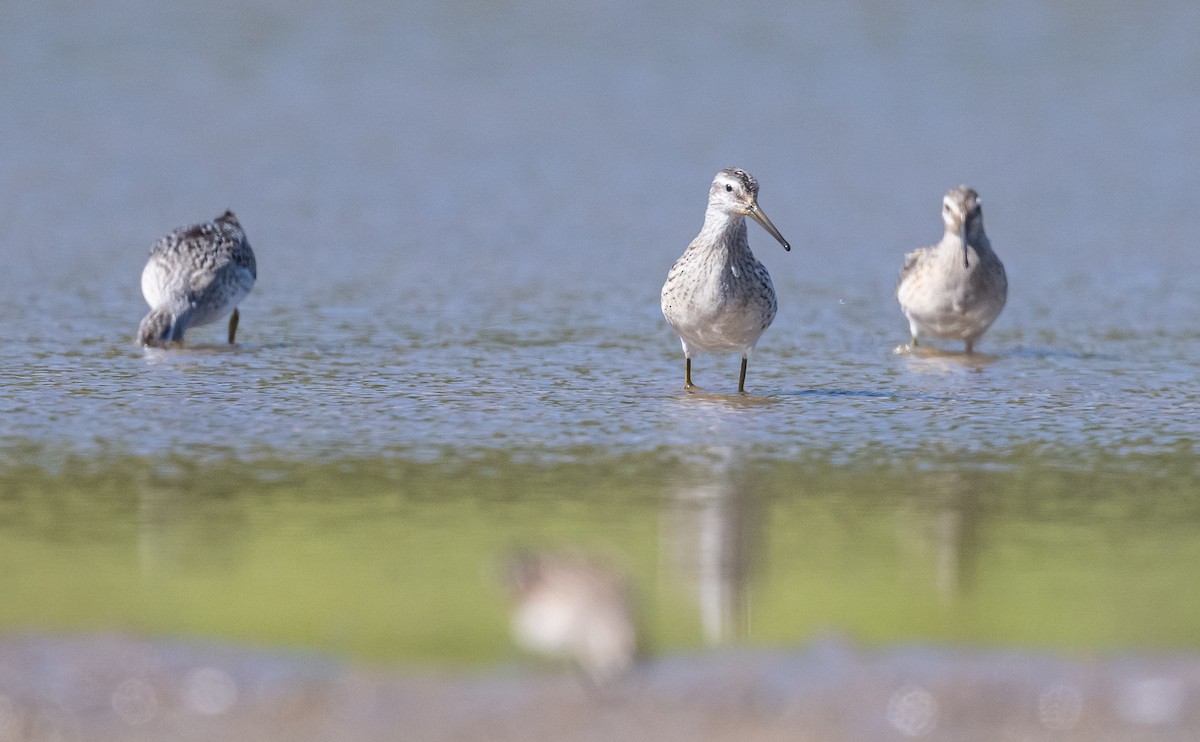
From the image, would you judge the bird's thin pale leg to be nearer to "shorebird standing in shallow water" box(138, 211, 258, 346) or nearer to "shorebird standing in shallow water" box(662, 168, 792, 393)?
"shorebird standing in shallow water" box(138, 211, 258, 346)

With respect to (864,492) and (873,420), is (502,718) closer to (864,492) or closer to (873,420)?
(864,492)

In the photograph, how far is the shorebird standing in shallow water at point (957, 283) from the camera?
12602mm

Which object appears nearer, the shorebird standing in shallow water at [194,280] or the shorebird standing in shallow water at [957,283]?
the shorebird standing in shallow water at [194,280]

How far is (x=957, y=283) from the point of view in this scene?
41.5 feet

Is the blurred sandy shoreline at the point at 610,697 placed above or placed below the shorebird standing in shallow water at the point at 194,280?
below

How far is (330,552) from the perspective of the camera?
7.11 meters

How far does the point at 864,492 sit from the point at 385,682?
10.2 feet

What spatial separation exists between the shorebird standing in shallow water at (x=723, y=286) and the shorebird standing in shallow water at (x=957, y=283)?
1.91 m

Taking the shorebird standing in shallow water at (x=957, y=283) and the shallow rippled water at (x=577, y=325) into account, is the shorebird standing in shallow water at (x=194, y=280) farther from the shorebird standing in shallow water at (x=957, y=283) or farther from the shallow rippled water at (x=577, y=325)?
the shorebird standing in shallow water at (x=957, y=283)

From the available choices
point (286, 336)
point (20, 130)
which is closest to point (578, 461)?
point (286, 336)

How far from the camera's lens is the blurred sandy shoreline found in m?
5.34

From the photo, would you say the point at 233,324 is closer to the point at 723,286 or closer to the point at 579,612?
the point at 723,286

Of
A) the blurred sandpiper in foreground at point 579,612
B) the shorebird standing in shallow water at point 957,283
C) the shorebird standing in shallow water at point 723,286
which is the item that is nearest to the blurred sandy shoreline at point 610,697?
the blurred sandpiper in foreground at point 579,612

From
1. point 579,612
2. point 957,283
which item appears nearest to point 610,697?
point 579,612
